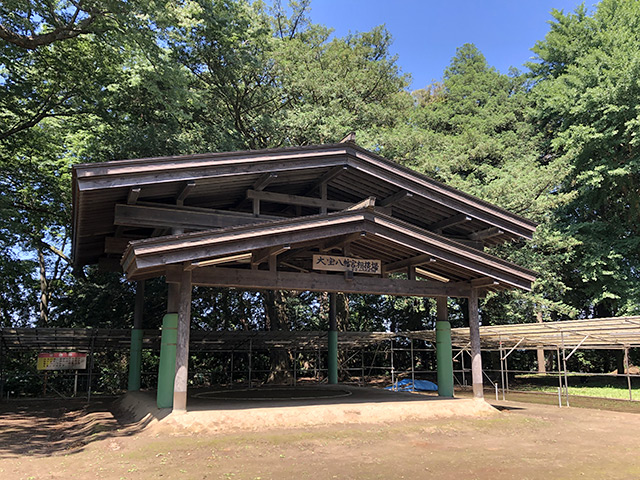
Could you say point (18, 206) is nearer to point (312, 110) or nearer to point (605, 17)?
point (312, 110)

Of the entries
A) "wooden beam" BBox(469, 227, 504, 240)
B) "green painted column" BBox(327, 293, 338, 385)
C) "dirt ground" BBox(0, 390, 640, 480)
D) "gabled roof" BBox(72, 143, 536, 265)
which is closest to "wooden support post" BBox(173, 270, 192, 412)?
"dirt ground" BBox(0, 390, 640, 480)

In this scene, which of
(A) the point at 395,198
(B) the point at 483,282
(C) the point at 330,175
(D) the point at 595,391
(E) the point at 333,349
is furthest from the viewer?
(D) the point at 595,391

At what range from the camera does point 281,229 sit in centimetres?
952

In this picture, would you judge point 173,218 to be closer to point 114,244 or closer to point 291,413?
point 114,244

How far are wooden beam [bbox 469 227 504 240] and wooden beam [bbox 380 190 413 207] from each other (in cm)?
290

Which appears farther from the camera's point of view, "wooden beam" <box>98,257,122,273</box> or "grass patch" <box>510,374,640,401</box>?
"grass patch" <box>510,374,640,401</box>

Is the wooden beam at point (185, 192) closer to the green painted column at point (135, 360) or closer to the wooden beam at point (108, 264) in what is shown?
the wooden beam at point (108, 264)

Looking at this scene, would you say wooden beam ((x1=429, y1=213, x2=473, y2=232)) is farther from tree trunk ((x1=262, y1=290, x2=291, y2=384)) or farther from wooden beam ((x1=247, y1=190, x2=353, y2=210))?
tree trunk ((x1=262, y1=290, x2=291, y2=384))

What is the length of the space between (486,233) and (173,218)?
349 inches

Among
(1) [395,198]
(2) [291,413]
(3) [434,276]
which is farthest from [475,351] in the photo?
(2) [291,413]

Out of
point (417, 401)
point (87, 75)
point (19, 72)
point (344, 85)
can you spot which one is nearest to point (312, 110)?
point (344, 85)

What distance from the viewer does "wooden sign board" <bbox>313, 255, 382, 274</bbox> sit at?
10867 millimetres

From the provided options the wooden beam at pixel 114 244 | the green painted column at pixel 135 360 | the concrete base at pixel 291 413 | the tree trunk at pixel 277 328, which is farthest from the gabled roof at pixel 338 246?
the tree trunk at pixel 277 328

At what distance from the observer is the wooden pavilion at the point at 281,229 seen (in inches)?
364
